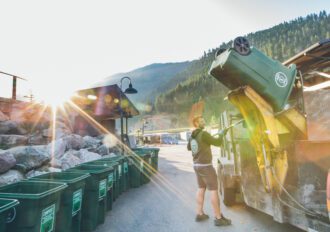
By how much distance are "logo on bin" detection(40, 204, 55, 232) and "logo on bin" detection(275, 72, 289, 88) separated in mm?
3302

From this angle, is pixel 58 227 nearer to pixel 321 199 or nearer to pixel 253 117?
pixel 253 117

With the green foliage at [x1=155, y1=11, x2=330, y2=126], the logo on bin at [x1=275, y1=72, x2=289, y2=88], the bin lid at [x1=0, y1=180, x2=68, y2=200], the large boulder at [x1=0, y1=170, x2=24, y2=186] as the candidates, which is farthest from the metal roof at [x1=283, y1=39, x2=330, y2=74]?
the green foliage at [x1=155, y1=11, x2=330, y2=126]

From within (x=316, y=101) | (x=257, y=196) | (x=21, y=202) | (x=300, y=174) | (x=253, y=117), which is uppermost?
(x=316, y=101)

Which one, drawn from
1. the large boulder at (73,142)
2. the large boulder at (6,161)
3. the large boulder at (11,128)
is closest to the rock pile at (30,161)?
the large boulder at (6,161)

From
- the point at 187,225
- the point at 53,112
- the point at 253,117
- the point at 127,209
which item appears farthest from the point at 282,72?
the point at 53,112

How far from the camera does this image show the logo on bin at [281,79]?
333 centimetres

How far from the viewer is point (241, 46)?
129 inches

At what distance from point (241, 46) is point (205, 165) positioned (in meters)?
2.42

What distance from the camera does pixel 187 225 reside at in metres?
4.90

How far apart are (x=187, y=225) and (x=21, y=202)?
3108 mm

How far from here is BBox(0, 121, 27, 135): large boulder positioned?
32.9 ft

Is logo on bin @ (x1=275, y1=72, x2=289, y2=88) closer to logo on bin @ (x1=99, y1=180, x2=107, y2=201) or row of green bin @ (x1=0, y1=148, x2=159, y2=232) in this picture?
row of green bin @ (x1=0, y1=148, x2=159, y2=232)

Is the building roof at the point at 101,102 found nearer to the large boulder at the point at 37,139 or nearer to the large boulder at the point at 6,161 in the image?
the large boulder at the point at 37,139

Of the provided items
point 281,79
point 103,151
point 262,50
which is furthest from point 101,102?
point 262,50
